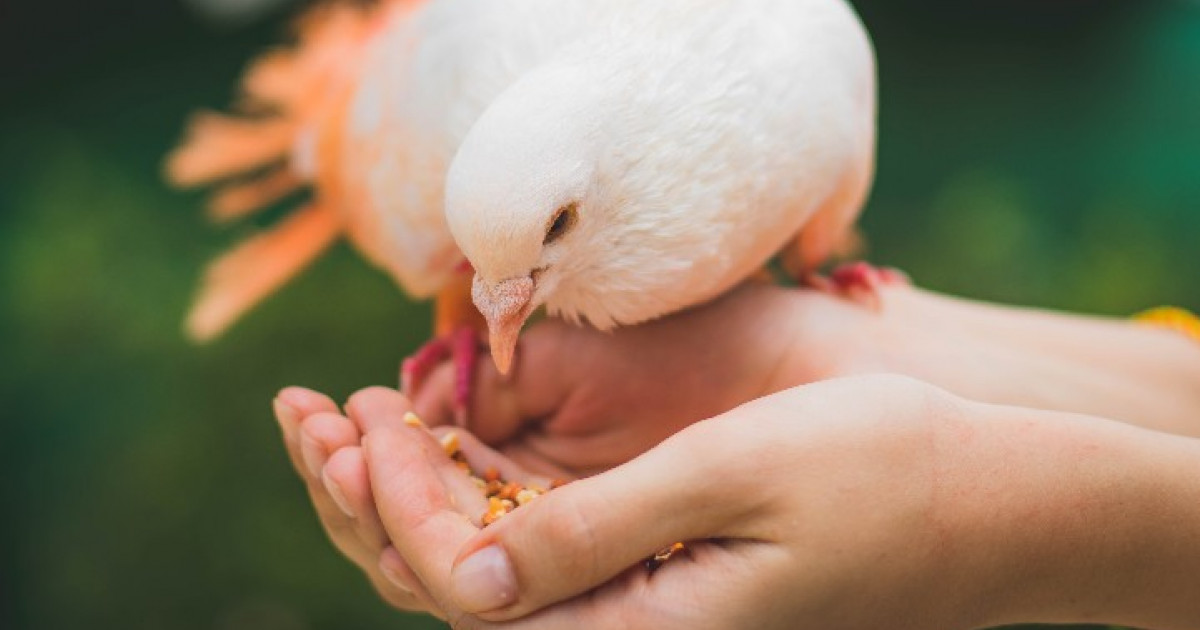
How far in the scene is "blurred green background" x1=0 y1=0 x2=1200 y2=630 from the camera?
2.75 meters

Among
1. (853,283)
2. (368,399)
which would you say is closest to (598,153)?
(368,399)

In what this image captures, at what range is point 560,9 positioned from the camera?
Result: 1460 mm

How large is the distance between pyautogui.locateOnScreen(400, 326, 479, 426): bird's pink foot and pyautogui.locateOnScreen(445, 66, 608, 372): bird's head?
426 mm

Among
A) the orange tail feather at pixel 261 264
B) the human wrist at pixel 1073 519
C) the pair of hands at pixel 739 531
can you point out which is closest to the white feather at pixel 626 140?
the pair of hands at pixel 739 531

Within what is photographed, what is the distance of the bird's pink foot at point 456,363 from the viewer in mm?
1646

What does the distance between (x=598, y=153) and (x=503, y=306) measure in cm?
22

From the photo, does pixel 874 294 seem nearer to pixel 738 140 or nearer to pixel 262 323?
pixel 738 140

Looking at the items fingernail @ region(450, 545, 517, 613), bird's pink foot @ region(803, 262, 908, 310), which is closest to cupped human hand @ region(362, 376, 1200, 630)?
fingernail @ region(450, 545, 517, 613)

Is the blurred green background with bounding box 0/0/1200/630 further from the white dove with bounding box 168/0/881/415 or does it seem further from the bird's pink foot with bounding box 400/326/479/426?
the white dove with bounding box 168/0/881/415

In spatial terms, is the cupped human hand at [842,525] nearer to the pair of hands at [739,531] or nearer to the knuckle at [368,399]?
the pair of hands at [739,531]

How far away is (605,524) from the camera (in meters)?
0.87

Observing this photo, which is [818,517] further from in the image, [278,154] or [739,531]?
[278,154]

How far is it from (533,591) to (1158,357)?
1.44m

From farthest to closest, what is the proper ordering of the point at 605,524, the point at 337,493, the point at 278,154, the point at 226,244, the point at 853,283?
the point at 226,244 → the point at 278,154 → the point at 853,283 → the point at 337,493 → the point at 605,524
